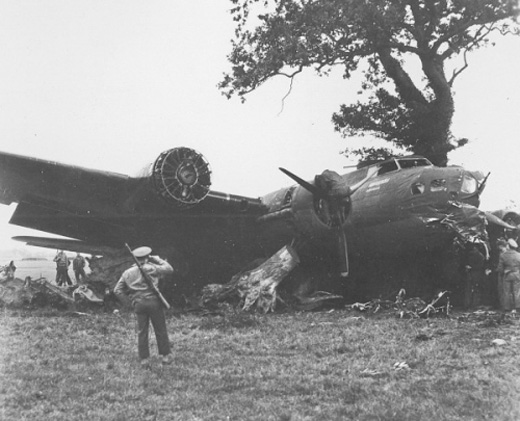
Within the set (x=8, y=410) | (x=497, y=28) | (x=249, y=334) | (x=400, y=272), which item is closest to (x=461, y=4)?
(x=497, y=28)

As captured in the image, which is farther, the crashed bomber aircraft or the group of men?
the group of men

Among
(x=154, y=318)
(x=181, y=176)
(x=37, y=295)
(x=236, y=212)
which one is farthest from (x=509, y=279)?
(x=37, y=295)

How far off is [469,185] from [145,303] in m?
6.90

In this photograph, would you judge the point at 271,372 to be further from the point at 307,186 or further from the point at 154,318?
the point at 307,186

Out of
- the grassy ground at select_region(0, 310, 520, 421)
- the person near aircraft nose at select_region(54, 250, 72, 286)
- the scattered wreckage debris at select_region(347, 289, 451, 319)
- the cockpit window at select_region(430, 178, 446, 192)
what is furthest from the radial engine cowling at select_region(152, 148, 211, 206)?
the person near aircraft nose at select_region(54, 250, 72, 286)

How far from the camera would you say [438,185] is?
1100 centimetres

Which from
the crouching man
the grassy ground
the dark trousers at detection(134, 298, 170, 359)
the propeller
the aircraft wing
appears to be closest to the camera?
the grassy ground

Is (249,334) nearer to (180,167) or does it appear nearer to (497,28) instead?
(180,167)

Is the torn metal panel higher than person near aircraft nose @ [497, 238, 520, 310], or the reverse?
the torn metal panel

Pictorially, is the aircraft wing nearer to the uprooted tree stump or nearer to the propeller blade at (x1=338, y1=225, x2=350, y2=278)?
the uprooted tree stump

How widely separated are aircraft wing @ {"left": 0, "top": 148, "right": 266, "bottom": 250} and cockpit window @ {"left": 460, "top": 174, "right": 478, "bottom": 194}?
558cm

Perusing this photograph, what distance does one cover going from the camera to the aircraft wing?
515 inches

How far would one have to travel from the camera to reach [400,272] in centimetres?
1310

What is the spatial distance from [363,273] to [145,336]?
7.71 metres
